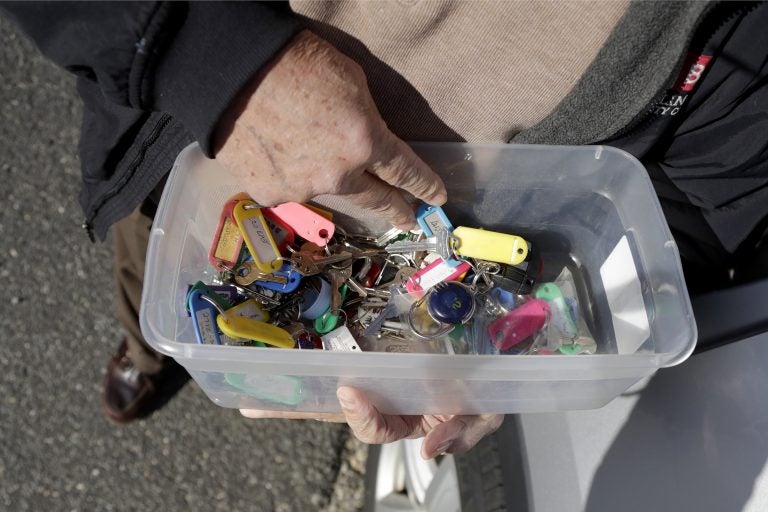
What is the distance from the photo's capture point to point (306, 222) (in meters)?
1.07

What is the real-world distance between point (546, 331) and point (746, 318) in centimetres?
31

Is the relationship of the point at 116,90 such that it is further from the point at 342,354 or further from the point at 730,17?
the point at 730,17

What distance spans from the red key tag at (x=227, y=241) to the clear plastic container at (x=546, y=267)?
0.05 meters

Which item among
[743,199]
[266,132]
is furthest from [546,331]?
[266,132]

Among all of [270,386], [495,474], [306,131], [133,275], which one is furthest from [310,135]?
[133,275]

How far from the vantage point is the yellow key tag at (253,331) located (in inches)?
37.4

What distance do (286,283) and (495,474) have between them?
1.55 ft

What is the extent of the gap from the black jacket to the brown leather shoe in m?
0.63

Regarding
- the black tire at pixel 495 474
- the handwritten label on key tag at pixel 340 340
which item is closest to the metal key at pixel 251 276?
the handwritten label on key tag at pixel 340 340

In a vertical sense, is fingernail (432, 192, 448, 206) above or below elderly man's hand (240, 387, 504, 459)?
above

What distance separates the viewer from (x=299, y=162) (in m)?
0.75

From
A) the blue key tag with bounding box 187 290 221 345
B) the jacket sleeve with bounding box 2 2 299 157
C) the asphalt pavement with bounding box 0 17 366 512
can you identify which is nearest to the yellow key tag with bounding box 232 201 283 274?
the blue key tag with bounding box 187 290 221 345

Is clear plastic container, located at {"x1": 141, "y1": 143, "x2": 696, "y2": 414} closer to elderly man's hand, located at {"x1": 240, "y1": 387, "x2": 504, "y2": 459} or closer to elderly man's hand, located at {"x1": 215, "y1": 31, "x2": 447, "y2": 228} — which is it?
elderly man's hand, located at {"x1": 240, "y1": 387, "x2": 504, "y2": 459}

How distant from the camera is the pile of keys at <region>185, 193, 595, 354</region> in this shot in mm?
1044
